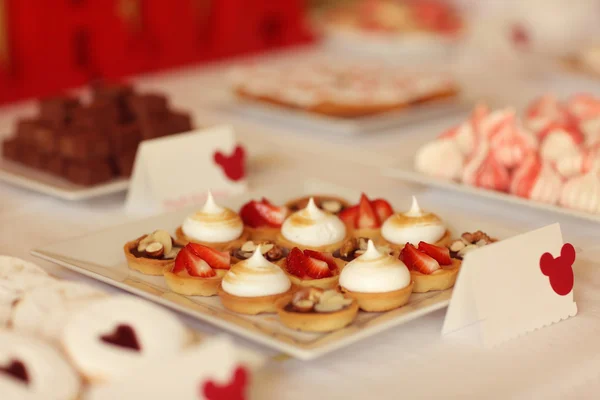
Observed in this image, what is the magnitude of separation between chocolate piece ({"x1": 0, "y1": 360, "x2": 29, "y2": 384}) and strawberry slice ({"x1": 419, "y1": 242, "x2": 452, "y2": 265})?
65cm

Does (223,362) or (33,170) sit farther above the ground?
(223,362)

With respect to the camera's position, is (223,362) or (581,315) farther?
(581,315)

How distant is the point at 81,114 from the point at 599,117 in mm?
1176

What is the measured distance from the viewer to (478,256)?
4.20 feet

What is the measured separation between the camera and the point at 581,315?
56.1 inches

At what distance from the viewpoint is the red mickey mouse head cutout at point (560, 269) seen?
1.37 m

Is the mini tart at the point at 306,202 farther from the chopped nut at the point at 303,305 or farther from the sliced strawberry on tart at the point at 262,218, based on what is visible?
the chopped nut at the point at 303,305

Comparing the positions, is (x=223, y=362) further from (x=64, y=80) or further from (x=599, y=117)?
(x=64, y=80)

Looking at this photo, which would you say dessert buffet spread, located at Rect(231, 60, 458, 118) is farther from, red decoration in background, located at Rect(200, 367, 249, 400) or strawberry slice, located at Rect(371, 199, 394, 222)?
red decoration in background, located at Rect(200, 367, 249, 400)

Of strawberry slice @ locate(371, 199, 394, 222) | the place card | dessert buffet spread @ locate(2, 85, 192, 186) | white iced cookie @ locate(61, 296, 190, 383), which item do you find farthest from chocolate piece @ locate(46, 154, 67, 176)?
the place card

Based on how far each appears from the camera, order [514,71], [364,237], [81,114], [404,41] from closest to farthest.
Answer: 1. [364,237]
2. [81,114]
3. [514,71]
4. [404,41]

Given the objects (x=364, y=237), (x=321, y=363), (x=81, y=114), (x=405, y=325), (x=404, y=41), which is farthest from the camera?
(x=404, y=41)

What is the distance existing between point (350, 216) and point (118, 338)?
669mm

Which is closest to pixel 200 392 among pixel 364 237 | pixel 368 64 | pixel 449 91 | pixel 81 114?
pixel 364 237
